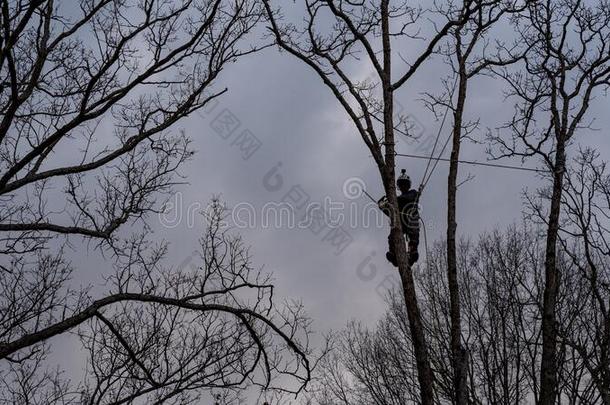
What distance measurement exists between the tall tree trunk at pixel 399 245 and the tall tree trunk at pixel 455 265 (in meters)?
0.31

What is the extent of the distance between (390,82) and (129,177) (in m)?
3.34

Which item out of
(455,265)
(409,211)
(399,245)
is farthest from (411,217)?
(399,245)

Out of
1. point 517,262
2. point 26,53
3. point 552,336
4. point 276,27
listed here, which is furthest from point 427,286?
point 26,53

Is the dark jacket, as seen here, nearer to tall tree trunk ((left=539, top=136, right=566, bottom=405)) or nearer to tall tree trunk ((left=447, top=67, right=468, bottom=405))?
tall tree trunk ((left=447, top=67, right=468, bottom=405))

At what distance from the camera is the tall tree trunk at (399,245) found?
A: 5.13m

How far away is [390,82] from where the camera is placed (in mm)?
6281

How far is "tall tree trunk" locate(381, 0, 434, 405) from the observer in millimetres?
5133

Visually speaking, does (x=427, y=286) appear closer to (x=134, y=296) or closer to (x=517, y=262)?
(x=517, y=262)

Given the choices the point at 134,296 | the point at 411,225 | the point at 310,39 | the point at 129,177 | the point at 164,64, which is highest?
the point at 310,39

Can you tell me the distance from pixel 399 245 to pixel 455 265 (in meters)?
0.84

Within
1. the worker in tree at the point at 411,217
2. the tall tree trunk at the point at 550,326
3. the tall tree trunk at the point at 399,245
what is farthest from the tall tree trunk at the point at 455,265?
the tall tree trunk at the point at 550,326

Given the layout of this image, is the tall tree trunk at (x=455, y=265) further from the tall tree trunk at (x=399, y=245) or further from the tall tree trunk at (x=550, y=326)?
the tall tree trunk at (x=550, y=326)

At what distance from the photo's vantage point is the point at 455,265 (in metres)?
6.10

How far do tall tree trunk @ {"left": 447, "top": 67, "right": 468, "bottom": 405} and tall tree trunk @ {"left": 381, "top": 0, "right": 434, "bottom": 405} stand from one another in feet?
1.02
